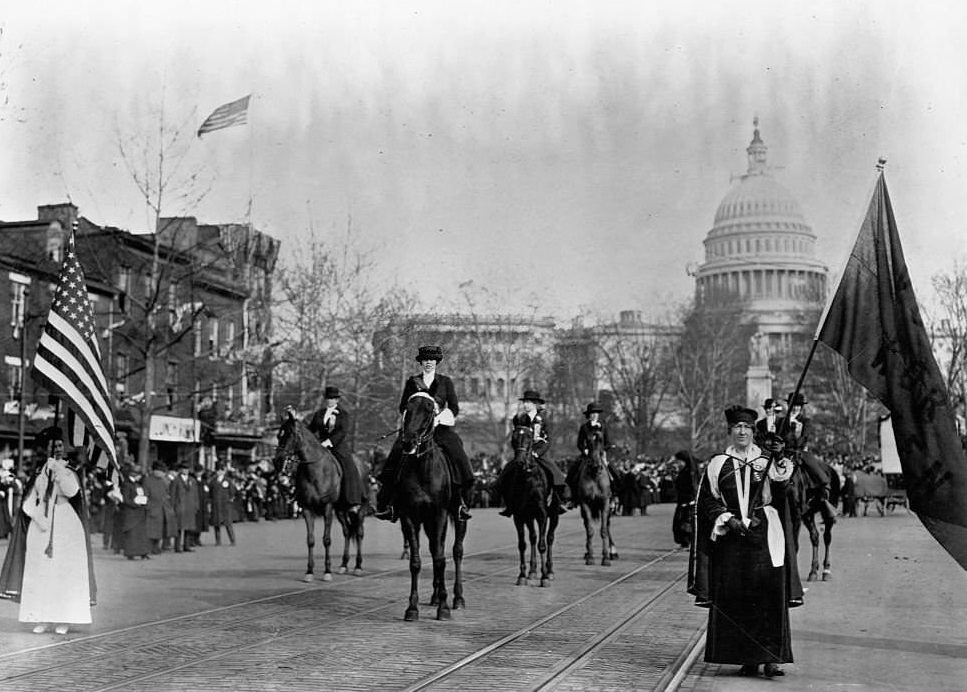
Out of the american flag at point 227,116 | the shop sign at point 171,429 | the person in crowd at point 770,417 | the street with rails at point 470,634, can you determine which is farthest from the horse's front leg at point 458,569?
the shop sign at point 171,429

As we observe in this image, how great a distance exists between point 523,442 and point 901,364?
799 cm

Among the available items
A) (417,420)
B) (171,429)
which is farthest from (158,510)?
(171,429)

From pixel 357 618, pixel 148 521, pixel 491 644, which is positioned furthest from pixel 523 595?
pixel 148 521

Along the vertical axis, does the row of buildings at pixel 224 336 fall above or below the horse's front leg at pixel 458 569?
above

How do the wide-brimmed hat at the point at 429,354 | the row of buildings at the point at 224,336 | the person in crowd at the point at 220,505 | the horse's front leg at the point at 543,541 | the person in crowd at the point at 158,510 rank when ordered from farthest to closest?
1. the row of buildings at the point at 224,336
2. the person in crowd at the point at 220,505
3. the person in crowd at the point at 158,510
4. the horse's front leg at the point at 543,541
5. the wide-brimmed hat at the point at 429,354

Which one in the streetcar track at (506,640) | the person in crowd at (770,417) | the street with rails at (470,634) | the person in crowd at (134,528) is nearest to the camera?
the streetcar track at (506,640)

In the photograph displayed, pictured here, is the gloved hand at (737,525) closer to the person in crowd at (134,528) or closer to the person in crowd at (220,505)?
the person in crowd at (134,528)

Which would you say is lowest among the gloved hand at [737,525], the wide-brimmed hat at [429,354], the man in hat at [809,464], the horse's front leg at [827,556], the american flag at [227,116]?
the horse's front leg at [827,556]

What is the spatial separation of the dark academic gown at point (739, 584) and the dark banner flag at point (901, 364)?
104 centimetres

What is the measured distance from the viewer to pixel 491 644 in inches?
454

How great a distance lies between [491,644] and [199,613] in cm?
377

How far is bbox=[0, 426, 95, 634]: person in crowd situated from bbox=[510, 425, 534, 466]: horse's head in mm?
6314

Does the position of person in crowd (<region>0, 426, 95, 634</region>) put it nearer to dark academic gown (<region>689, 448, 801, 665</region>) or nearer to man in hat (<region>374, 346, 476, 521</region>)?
man in hat (<region>374, 346, 476, 521</region>)

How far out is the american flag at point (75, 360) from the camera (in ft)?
44.2
